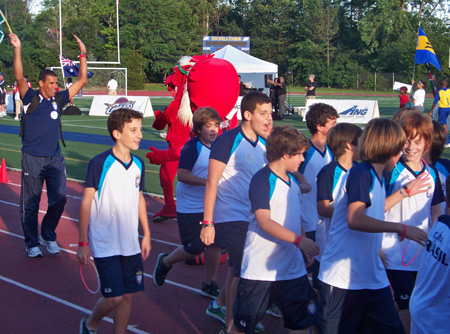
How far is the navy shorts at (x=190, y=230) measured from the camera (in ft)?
18.1

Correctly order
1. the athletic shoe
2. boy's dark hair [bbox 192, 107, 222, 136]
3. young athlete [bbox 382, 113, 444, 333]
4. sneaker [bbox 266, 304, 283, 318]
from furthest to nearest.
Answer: the athletic shoe → boy's dark hair [bbox 192, 107, 222, 136] → sneaker [bbox 266, 304, 283, 318] → young athlete [bbox 382, 113, 444, 333]

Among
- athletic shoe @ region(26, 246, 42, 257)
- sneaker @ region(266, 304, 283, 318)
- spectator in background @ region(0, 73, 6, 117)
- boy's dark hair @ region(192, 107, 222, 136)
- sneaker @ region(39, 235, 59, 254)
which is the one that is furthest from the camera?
spectator in background @ region(0, 73, 6, 117)

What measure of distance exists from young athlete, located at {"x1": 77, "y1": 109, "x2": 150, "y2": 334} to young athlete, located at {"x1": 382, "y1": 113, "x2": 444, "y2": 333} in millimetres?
1870

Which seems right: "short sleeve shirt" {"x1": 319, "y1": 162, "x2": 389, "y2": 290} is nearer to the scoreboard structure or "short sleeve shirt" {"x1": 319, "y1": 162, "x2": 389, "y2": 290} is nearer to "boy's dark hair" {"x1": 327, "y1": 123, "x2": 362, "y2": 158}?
"boy's dark hair" {"x1": 327, "y1": 123, "x2": 362, "y2": 158}

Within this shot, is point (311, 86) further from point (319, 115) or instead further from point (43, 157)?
point (319, 115)

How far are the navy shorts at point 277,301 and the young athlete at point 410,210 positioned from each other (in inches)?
26.9

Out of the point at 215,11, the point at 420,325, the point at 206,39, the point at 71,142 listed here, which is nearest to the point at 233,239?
the point at 420,325

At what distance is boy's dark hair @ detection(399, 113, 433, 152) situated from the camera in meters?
4.16

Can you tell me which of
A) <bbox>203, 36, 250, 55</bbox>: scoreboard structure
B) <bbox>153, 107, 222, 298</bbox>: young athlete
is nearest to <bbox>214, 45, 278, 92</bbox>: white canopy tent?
<bbox>203, 36, 250, 55</bbox>: scoreboard structure

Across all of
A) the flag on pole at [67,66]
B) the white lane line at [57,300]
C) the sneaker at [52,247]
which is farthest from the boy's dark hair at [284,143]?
the flag on pole at [67,66]

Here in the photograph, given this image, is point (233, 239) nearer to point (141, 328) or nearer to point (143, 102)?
point (141, 328)

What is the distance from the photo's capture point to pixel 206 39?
4050 cm

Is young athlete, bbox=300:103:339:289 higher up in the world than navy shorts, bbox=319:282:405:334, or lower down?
higher up

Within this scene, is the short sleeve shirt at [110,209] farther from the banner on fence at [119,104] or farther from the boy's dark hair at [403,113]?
the banner on fence at [119,104]
